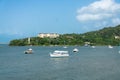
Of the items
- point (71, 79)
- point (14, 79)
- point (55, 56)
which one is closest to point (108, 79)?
point (71, 79)

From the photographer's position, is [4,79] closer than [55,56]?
Yes

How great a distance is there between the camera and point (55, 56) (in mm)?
107562

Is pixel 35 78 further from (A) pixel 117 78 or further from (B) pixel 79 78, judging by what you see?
(A) pixel 117 78

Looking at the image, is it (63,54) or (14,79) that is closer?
(14,79)

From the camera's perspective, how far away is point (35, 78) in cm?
4944

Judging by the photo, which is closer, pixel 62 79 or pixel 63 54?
pixel 62 79

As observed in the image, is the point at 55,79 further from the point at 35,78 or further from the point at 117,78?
the point at 117,78

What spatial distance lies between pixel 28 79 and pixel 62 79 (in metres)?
5.15

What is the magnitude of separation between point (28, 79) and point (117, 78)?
13446mm

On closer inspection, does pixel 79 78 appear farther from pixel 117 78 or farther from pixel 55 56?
pixel 55 56

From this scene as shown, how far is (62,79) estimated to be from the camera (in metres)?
48.0

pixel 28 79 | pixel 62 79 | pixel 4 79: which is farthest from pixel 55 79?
pixel 4 79

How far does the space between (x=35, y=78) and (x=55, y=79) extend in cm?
332

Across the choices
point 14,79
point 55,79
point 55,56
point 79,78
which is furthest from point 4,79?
point 55,56
